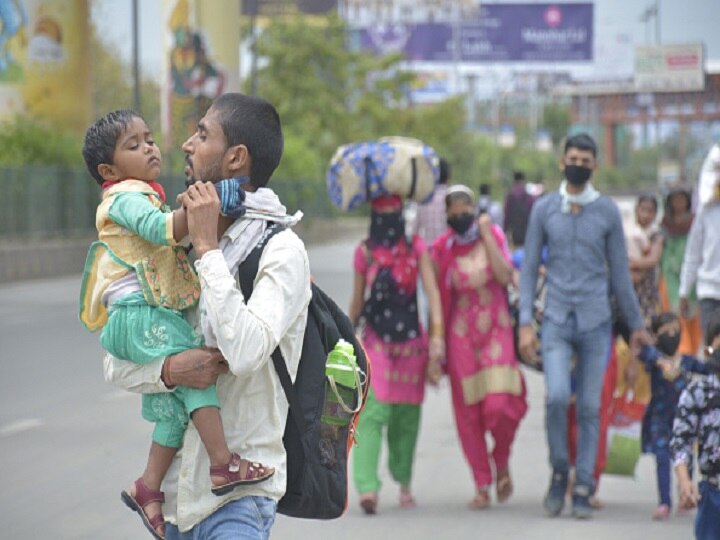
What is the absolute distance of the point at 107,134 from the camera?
4164 mm

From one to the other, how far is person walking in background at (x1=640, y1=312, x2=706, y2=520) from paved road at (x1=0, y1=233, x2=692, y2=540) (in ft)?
0.74

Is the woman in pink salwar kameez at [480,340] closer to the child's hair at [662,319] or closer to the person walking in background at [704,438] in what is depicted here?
the child's hair at [662,319]

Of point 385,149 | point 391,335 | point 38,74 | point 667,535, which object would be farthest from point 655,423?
point 38,74

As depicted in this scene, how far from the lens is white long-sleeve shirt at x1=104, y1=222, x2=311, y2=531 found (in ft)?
12.5

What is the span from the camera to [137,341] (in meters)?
3.93

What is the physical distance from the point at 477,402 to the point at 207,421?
5.15m

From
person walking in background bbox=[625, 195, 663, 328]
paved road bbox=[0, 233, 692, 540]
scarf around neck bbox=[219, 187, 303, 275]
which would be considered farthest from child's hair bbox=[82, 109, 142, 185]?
person walking in background bbox=[625, 195, 663, 328]

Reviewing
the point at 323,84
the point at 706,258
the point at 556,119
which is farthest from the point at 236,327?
the point at 556,119

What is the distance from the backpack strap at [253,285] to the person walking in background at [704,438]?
249 cm

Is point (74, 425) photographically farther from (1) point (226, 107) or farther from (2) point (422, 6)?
(2) point (422, 6)

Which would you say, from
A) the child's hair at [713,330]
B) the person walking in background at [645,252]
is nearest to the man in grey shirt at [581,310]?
the child's hair at [713,330]

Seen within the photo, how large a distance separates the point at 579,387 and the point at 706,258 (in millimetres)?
1849

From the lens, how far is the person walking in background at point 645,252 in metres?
11.1

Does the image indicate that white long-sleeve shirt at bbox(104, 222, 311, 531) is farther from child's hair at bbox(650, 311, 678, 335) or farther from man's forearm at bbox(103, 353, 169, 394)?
child's hair at bbox(650, 311, 678, 335)
